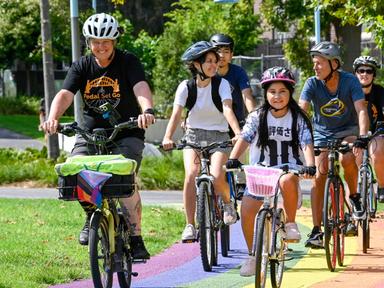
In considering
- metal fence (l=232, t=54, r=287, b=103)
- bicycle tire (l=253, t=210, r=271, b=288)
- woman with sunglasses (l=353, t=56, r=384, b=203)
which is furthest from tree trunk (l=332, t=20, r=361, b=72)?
bicycle tire (l=253, t=210, r=271, b=288)

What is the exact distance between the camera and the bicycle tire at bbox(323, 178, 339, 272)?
34.3ft

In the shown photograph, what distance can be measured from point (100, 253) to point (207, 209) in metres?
2.08

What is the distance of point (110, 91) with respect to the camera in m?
9.55

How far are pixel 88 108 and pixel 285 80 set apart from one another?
5.01 feet

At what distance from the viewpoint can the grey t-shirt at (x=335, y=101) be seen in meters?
11.3

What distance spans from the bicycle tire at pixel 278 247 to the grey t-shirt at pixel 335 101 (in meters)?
2.32

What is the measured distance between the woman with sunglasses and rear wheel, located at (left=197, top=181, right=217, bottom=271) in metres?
3.34

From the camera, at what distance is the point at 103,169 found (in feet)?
28.6

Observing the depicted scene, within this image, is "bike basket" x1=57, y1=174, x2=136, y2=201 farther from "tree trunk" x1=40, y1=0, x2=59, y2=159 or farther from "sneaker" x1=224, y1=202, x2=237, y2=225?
"tree trunk" x1=40, y1=0, x2=59, y2=159

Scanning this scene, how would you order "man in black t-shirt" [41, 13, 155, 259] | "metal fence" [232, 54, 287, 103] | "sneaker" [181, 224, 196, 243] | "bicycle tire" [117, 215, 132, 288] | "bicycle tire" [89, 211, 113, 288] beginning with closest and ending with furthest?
"bicycle tire" [89, 211, 113, 288] → "bicycle tire" [117, 215, 132, 288] → "man in black t-shirt" [41, 13, 155, 259] → "sneaker" [181, 224, 196, 243] → "metal fence" [232, 54, 287, 103]

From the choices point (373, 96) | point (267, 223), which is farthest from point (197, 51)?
point (373, 96)

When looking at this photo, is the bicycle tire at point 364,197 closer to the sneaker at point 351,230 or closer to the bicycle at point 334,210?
the sneaker at point 351,230

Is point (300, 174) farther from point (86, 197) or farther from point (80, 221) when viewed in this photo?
point (80, 221)

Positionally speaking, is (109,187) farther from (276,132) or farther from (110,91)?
(276,132)
